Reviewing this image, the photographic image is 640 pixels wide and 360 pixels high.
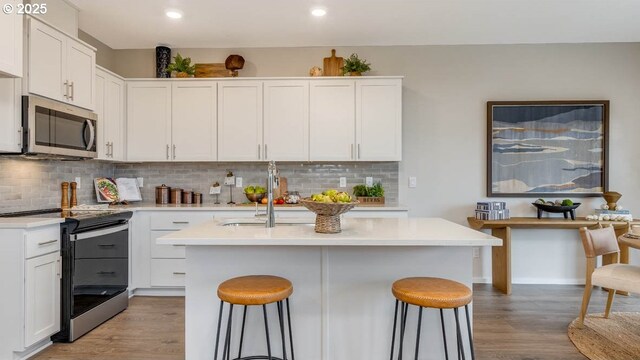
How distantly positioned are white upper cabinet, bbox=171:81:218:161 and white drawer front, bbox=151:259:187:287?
1.15 metres

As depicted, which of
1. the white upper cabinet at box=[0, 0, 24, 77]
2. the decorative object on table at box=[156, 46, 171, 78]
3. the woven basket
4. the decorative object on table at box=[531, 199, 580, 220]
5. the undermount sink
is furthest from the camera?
the decorative object on table at box=[156, 46, 171, 78]

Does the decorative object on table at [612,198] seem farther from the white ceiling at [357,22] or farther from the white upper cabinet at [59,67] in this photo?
the white upper cabinet at [59,67]

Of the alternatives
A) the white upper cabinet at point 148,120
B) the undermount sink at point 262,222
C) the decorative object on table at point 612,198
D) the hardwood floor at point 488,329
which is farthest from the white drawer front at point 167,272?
the decorative object on table at point 612,198

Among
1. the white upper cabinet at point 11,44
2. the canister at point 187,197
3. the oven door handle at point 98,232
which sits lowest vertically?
the oven door handle at point 98,232

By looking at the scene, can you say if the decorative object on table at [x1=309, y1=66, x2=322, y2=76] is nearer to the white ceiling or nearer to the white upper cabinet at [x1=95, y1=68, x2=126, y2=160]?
the white ceiling

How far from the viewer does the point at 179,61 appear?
161 inches

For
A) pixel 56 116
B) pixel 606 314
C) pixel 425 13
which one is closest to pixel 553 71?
pixel 425 13

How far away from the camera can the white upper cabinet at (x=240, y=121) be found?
4051 mm

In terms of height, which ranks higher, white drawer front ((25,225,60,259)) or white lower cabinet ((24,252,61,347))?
white drawer front ((25,225,60,259))

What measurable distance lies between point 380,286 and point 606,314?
2.35m

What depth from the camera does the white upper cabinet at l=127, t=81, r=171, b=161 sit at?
4082mm

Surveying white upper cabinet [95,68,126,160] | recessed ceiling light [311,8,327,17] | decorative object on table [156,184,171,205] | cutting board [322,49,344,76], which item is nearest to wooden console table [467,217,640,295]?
cutting board [322,49,344,76]

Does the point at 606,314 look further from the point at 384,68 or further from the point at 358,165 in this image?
the point at 384,68

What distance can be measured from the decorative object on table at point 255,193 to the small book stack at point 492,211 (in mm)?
2369
